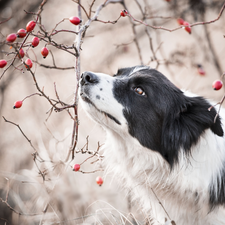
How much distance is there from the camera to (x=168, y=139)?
266 centimetres

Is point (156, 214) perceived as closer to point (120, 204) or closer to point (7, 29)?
point (120, 204)

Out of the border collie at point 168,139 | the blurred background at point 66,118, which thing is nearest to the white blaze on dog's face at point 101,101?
the border collie at point 168,139

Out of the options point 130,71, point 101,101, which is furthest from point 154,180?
Result: point 130,71

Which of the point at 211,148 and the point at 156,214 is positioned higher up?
the point at 211,148

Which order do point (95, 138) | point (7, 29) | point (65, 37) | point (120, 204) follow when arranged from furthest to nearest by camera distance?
point (65, 37) < point (95, 138) < point (7, 29) < point (120, 204)

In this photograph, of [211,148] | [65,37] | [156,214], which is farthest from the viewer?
[65,37]

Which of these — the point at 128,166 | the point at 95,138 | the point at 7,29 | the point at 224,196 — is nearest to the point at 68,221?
Result: the point at 128,166

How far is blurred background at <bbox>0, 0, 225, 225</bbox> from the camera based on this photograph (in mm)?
3182

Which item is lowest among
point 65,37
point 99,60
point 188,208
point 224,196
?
point 188,208

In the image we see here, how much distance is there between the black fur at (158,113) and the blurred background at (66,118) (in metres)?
0.56

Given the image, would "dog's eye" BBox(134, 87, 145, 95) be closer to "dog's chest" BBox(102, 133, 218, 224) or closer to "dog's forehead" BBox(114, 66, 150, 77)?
"dog's forehead" BBox(114, 66, 150, 77)

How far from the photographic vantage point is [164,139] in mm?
2676

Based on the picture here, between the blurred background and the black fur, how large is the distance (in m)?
0.56

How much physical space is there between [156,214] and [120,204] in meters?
1.32
